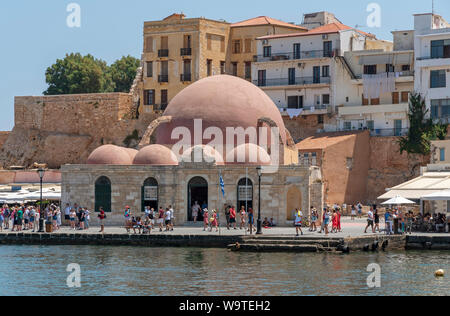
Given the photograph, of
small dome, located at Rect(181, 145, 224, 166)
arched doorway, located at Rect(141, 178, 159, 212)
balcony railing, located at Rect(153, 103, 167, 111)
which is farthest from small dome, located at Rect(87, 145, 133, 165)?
balcony railing, located at Rect(153, 103, 167, 111)

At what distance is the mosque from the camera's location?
38094mm

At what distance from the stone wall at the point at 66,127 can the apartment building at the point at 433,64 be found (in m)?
18.8

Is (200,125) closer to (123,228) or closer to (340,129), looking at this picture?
(123,228)

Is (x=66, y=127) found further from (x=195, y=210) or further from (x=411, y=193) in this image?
(x=411, y=193)

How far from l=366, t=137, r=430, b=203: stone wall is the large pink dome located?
1329cm

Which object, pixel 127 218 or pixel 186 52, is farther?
pixel 186 52

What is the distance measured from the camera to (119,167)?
128ft

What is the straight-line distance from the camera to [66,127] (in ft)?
212

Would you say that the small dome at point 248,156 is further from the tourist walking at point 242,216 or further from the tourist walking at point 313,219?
the tourist walking at point 313,219

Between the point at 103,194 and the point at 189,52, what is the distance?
23270mm

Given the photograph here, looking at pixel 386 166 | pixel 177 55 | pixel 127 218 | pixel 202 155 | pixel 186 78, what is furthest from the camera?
pixel 177 55

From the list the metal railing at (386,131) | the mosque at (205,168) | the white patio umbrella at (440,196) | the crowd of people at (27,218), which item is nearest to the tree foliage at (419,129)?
the metal railing at (386,131)

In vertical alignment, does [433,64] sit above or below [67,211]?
above

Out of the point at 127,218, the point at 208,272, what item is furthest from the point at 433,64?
the point at 208,272
